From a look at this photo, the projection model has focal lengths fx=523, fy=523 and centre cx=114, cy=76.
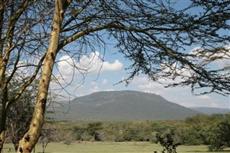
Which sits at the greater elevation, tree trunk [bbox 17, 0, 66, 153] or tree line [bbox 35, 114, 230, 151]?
tree line [bbox 35, 114, 230, 151]

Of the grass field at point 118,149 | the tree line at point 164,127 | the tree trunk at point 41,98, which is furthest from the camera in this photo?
the tree line at point 164,127

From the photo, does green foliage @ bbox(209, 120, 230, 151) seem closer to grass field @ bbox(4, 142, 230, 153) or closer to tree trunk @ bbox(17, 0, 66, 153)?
grass field @ bbox(4, 142, 230, 153)

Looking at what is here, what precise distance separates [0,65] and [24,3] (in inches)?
36.4

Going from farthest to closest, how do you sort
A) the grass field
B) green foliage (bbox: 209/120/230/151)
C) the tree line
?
1. the tree line
2. green foliage (bbox: 209/120/230/151)
3. the grass field

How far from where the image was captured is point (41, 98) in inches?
219

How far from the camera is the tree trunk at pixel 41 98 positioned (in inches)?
213

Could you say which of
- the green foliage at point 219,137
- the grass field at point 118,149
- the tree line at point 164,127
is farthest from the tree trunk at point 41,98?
the tree line at point 164,127

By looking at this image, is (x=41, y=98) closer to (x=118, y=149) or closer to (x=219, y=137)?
(x=219, y=137)

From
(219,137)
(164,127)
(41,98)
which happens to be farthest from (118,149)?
(41,98)

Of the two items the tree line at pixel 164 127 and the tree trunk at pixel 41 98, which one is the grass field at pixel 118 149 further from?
the tree trunk at pixel 41 98

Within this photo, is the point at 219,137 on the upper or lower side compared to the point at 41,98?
upper

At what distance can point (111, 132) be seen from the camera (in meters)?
79.2

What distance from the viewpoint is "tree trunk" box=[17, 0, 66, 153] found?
17.8 feet

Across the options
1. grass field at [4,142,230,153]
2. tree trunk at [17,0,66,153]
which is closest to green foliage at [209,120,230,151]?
grass field at [4,142,230,153]
